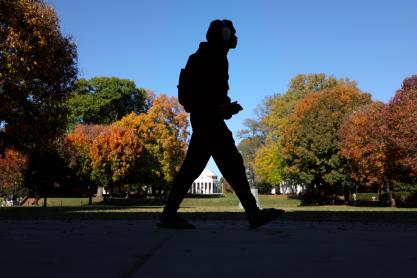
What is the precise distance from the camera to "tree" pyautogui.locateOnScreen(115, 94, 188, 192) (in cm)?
5878

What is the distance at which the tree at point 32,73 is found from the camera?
23.1 m

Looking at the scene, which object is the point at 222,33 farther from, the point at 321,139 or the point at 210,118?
the point at 321,139

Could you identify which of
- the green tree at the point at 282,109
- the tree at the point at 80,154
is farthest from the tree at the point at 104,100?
the green tree at the point at 282,109

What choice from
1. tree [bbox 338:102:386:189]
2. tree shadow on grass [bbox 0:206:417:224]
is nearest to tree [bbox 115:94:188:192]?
tree [bbox 338:102:386:189]

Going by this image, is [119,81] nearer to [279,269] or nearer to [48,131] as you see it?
[48,131]

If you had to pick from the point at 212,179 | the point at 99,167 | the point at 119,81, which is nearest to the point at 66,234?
the point at 99,167

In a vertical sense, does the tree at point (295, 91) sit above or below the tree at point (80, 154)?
above

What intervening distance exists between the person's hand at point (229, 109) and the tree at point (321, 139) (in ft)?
144

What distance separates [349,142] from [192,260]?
4200 cm

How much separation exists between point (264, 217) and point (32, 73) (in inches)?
809

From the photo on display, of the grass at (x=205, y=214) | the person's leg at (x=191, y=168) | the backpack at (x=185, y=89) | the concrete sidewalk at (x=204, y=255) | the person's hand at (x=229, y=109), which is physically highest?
the backpack at (x=185, y=89)

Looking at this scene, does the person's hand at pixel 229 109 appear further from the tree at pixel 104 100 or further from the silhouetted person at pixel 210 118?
the tree at pixel 104 100

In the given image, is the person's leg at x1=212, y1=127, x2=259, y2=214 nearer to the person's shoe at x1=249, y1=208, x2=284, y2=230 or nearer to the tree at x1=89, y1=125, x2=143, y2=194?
the person's shoe at x1=249, y1=208, x2=284, y2=230

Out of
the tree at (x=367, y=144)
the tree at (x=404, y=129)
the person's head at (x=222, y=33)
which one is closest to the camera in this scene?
the person's head at (x=222, y=33)
